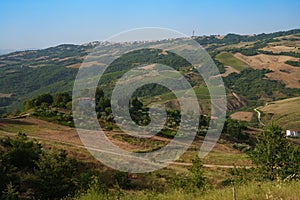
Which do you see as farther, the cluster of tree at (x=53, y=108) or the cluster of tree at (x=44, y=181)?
the cluster of tree at (x=53, y=108)

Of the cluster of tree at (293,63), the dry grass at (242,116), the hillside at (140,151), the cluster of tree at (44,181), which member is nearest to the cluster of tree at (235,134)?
the hillside at (140,151)

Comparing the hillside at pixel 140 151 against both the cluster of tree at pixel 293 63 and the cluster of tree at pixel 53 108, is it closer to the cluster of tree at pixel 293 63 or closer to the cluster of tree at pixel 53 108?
the cluster of tree at pixel 53 108

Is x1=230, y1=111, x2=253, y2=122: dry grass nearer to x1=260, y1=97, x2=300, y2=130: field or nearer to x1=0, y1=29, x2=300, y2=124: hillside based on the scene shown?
x1=260, y1=97, x2=300, y2=130: field

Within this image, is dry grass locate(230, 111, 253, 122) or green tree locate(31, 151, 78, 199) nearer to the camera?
green tree locate(31, 151, 78, 199)

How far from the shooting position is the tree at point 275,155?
1393 centimetres

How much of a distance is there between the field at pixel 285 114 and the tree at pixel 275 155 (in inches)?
2881

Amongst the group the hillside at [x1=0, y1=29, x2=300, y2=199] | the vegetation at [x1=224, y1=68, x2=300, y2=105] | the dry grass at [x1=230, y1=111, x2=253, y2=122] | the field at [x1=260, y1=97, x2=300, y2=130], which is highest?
the hillside at [x1=0, y1=29, x2=300, y2=199]

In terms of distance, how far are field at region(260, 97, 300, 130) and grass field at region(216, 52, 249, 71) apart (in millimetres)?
63621

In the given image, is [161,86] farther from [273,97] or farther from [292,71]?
[292,71]

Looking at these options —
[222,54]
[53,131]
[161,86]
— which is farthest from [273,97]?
[53,131]

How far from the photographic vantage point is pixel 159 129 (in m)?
38.2

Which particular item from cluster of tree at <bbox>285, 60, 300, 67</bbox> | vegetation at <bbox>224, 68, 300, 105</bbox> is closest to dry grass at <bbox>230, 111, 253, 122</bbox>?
vegetation at <bbox>224, 68, 300, 105</bbox>

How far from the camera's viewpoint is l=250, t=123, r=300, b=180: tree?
45.7ft

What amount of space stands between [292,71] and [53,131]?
136m
